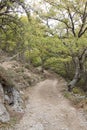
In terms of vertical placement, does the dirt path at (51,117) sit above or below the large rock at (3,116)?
below

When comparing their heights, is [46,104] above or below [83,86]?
above

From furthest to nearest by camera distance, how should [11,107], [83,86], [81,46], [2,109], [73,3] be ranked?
[83,86], [73,3], [81,46], [11,107], [2,109]

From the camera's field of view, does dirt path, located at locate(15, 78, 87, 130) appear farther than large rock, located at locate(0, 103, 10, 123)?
Yes

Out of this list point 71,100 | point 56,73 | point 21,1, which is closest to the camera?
point 21,1

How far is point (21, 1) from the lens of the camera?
12234mm

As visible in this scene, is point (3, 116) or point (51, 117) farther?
point (51, 117)

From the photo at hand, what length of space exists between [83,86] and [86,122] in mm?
18895

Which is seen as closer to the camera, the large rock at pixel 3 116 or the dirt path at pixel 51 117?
the large rock at pixel 3 116

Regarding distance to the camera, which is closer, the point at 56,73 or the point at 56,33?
the point at 56,33

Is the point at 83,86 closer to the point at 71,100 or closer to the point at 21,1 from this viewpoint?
the point at 71,100

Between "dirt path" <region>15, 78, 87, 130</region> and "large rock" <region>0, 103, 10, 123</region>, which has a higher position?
"large rock" <region>0, 103, 10, 123</region>

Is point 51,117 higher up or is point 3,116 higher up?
point 3,116

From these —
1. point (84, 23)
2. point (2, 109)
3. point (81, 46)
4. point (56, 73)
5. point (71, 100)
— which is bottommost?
point (56, 73)

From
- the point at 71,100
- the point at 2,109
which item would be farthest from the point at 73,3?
the point at 2,109
